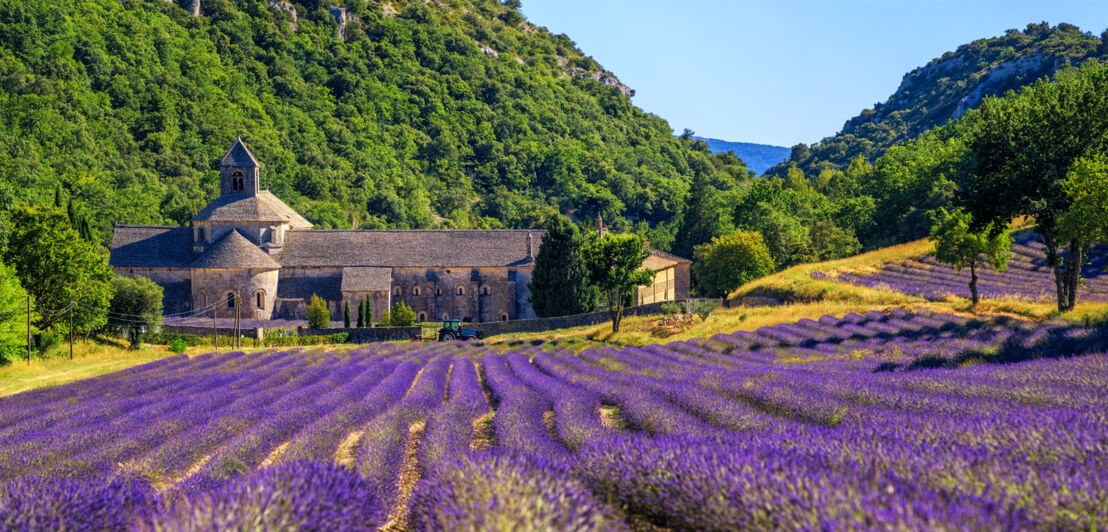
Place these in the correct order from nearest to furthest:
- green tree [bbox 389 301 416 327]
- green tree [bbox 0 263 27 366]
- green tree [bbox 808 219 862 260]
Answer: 1. green tree [bbox 0 263 27 366]
2. green tree [bbox 389 301 416 327]
3. green tree [bbox 808 219 862 260]

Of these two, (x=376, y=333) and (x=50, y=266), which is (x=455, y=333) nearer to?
(x=376, y=333)

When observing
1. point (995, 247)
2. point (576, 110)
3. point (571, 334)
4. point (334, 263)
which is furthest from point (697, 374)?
point (576, 110)

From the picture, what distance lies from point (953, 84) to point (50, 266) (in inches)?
6735

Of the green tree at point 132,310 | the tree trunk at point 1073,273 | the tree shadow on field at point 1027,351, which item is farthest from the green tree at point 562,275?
the tree shadow on field at point 1027,351

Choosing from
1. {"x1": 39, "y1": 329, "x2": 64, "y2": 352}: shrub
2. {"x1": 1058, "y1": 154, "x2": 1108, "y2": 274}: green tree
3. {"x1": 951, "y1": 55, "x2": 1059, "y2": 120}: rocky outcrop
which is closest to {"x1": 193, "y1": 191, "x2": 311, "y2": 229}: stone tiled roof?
{"x1": 39, "y1": 329, "x2": 64, "y2": 352}: shrub

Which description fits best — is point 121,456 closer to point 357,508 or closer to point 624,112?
point 357,508

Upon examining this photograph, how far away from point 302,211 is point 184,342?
160 ft

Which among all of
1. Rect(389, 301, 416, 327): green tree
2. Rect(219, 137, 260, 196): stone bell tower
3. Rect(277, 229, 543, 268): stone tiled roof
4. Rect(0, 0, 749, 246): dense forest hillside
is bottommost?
Rect(389, 301, 416, 327): green tree

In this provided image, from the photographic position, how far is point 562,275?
4784 cm

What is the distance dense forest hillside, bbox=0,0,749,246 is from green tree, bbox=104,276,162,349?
17.8 m

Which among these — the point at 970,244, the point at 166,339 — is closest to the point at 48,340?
the point at 166,339

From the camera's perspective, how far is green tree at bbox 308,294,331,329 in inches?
1847

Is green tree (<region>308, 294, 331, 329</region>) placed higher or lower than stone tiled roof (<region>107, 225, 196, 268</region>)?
lower

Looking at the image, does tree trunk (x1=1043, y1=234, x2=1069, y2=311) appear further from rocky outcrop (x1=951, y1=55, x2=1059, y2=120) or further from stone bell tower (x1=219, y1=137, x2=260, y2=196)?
rocky outcrop (x1=951, y1=55, x2=1059, y2=120)
